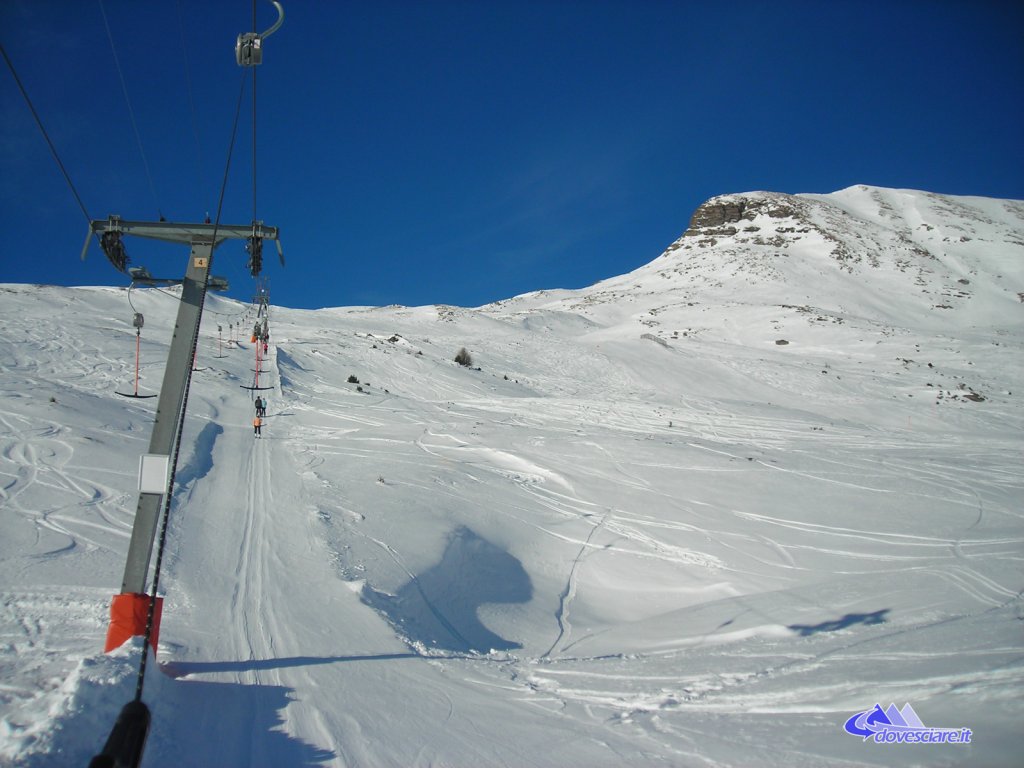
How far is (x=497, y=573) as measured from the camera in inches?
441

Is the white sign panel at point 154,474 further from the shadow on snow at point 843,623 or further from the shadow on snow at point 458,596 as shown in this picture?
the shadow on snow at point 843,623

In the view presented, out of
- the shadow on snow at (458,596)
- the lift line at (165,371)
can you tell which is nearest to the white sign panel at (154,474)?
the lift line at (165,371)

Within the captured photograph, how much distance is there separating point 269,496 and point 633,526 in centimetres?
869

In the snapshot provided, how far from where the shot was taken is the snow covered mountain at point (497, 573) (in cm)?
499

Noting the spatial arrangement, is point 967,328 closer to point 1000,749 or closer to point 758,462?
point 758,462

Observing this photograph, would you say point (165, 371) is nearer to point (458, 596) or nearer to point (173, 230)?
point (173, 230)

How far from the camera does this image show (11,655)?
5.66m
